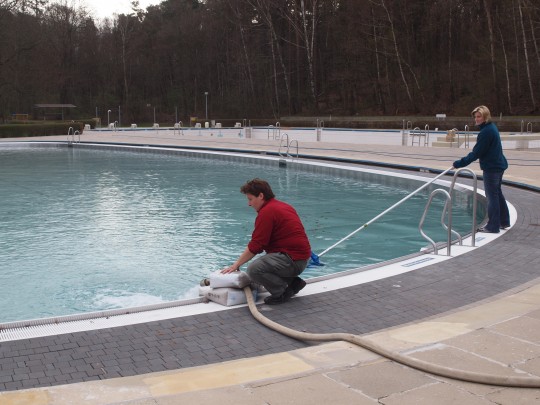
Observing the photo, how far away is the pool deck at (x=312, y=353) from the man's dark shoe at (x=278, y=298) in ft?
0.23

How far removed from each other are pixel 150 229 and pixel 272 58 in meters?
45.0

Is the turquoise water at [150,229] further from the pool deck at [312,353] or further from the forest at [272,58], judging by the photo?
the forest at [272,58]

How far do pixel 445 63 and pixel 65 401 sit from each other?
156 feet

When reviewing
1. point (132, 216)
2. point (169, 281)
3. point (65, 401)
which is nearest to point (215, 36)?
point (132, 216)

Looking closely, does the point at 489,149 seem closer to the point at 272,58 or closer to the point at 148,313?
the point at 148,313

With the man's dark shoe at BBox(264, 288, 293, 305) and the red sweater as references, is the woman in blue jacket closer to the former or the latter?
the red sweater

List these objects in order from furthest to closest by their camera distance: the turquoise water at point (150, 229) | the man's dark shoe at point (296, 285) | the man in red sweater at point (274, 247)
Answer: the turquoise water at point (150, 229)
the man's dark shoe at point (296, 285)
the man in red sweater at point (274, 247)

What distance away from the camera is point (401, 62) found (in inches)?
1799

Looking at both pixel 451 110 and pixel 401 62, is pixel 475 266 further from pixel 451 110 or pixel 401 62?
pixel 401 62

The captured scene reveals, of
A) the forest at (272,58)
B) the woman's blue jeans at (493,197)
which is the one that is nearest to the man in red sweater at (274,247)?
the woman's blue jeans at (493,197)

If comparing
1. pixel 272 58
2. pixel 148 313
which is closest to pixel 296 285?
pixel 148 313

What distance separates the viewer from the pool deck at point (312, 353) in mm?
3184

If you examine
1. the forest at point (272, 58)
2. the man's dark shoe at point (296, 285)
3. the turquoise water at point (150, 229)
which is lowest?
the turquoise water at point (150, 229)

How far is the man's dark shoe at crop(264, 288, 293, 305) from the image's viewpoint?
495cm
